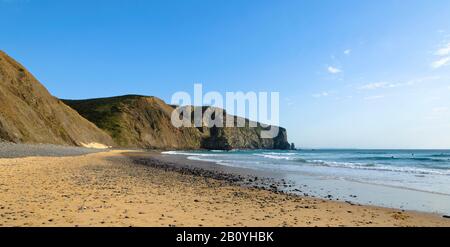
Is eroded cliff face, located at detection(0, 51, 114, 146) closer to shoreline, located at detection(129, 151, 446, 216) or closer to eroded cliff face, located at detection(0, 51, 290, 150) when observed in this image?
eroded cliff face, located at detection(0, 51, 290, 150)

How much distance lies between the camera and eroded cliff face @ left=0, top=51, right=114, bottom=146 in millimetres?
49469

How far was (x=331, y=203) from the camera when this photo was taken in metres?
11.6

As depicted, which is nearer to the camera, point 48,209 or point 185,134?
point 48,209

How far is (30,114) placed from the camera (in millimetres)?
57625

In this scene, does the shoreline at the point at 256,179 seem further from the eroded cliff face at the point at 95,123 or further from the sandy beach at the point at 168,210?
the eroded cliff face at the point at 95,123

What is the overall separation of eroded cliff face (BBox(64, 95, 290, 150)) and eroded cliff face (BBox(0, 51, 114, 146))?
3529 cm

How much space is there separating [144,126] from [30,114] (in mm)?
73702

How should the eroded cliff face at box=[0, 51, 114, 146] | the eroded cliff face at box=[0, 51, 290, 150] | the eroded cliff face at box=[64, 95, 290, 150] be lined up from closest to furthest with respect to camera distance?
the eroded cliff face at box=[0, 51, 114, 146], the eroded cliff face at box=[0, 51, 290, 150], the eroded cliff face at box=[64, 95, 290, 150]

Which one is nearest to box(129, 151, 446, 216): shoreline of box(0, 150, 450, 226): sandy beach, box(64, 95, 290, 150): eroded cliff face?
box(0, 150, 450, 226): sandy beach

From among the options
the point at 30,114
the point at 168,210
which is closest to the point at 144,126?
the point at 30,114

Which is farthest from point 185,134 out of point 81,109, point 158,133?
point 81,109
